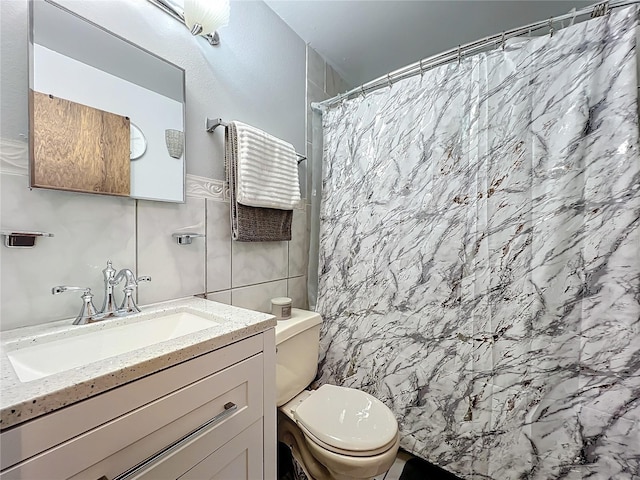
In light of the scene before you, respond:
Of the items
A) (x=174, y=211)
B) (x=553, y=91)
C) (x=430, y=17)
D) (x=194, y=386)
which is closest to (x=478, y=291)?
(x=553, y=91)

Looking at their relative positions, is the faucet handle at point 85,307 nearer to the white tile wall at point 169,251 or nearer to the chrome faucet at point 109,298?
the chrome faucet at point 109,298

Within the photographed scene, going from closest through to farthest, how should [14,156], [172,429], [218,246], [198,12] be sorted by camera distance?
1. [172,429]
2. [14,156]
3. [198,12]
4. [218,246]

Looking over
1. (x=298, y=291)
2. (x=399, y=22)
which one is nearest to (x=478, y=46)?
(x=399, y=22)

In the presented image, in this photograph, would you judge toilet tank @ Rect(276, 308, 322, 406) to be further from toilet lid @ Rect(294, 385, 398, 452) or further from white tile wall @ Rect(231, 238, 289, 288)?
white tile wall @ Rect(231, 238, 289, 288)

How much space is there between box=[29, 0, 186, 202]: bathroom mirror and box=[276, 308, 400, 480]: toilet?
799 millimetres

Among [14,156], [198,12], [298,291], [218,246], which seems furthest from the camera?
[298,291]

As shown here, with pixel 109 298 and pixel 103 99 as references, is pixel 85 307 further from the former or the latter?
pixel 103 99

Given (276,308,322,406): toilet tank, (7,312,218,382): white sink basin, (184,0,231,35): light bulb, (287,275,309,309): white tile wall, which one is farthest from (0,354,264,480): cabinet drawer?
(184,0,231,35): light bulb

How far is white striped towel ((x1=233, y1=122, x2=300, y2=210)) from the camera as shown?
120cm

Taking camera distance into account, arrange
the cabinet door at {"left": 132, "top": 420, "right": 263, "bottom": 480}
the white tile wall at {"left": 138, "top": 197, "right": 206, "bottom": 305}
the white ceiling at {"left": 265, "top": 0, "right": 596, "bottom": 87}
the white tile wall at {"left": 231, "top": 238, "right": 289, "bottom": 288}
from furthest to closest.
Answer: the white ceiling at {"left": 265, "top": 0, "right": 596, "bottom": 87}
the white tile wall at {"left": 231, "top": 238, "right": 289, "bottom": 288}
the white tile wall at {"left": 138, "top": 197, "right": 206, "bottom": 305}
the cabinet door at {"left": 132, "top": 420, "right": 263, "bottom": 480}

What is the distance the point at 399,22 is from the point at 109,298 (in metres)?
1.85

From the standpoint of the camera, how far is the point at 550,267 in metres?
1.04

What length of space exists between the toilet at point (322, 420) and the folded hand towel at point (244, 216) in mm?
423

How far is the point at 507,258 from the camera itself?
111cm
